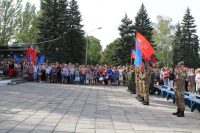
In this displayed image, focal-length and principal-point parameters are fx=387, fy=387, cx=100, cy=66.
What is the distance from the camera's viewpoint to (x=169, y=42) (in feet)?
279

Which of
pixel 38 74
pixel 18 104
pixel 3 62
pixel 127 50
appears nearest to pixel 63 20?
pixel 127 50

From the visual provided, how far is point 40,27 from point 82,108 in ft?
146

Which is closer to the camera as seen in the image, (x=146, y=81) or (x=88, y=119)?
(x=88, y=119)

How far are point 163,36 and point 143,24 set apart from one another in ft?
68.8

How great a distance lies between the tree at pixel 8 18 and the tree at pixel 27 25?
2015 mm

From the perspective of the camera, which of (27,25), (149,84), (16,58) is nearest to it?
(149,84)

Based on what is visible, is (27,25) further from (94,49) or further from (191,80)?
(94,49)

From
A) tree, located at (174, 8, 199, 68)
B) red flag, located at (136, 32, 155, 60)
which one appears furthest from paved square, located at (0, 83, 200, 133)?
tree, located at (174, 8, 199, 68)

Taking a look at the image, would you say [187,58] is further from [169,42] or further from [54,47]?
[54,47]

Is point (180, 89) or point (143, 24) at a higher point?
point (143, 24)

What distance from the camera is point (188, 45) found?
225 ft

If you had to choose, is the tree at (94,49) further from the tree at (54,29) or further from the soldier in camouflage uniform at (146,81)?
the soldier in camouflage uniform at (146,81)

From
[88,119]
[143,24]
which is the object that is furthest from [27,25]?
[88,119]

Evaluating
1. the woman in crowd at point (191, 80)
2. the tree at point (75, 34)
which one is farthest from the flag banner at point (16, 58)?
the tree at point (75, 34)
